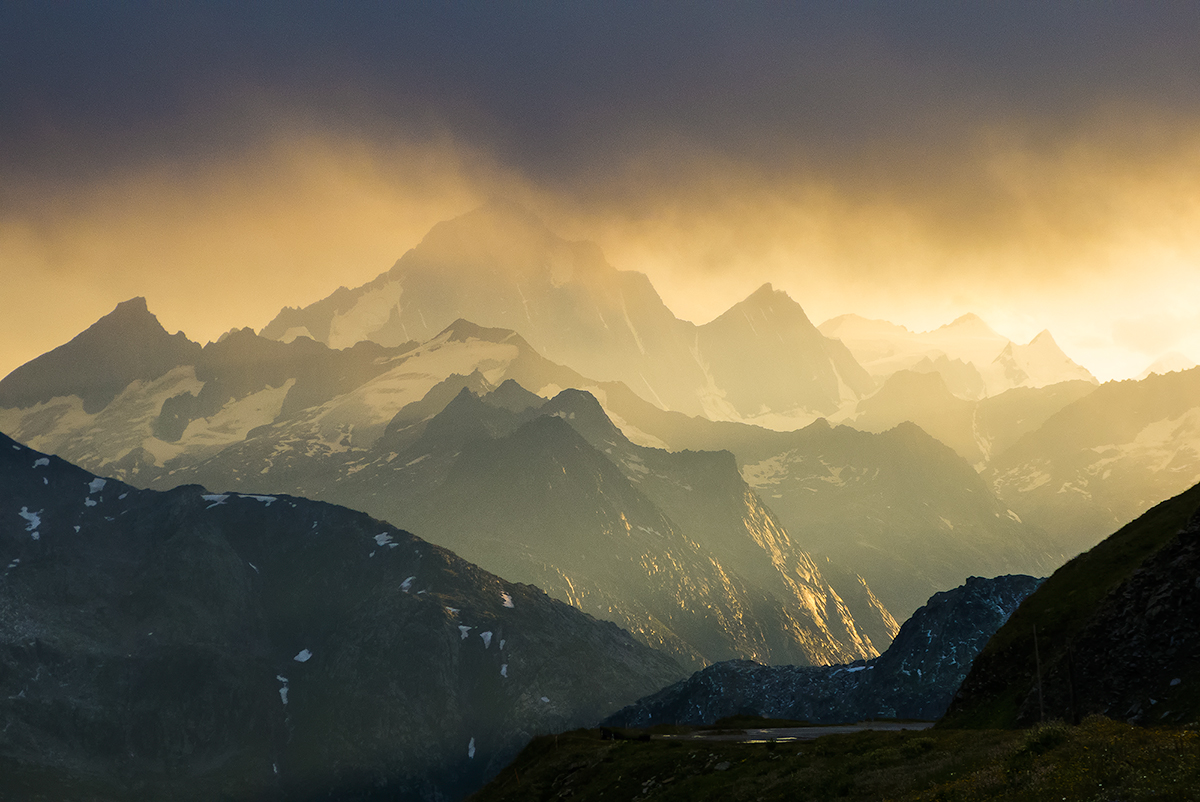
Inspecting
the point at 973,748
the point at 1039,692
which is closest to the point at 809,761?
the point at 973,748

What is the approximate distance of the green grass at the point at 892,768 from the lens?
29.7 m

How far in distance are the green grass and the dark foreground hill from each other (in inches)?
338

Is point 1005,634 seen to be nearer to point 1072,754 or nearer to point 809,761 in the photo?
point 809,761

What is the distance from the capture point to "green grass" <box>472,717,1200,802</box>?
1168 inches

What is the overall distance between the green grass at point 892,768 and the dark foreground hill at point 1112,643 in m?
8.59

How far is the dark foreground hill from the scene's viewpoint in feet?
165

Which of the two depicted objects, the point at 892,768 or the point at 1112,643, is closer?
the point at 892,768

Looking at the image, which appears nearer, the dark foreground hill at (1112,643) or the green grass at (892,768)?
the green grass at (892,768)

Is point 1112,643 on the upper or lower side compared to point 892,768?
lower

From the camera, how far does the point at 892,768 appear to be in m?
44.7

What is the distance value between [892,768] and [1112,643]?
20.2 m

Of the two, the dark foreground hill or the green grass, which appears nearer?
the green grass

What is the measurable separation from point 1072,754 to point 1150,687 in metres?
22.3

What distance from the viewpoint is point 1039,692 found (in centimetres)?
5784
